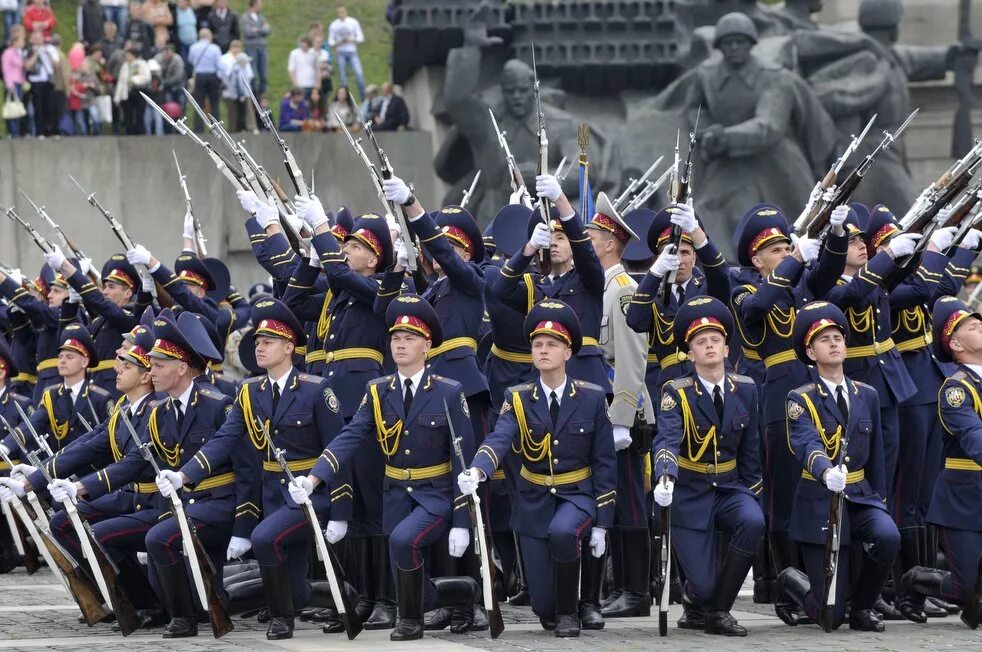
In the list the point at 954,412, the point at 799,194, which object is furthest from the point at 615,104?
the point at 954,412

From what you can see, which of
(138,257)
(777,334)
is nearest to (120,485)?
(138,257)

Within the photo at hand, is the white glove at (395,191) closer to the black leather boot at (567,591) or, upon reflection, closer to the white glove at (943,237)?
the black leather boot at (567,591)

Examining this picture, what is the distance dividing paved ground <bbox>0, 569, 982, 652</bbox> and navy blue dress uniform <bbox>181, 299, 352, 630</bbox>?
0.44 metres

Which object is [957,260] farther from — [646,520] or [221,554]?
[221,554]

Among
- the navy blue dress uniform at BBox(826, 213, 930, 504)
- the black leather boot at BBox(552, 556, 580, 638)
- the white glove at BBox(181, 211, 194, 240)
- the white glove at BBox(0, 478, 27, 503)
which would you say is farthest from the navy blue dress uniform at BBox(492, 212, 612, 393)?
the white glove at BBox(181, 211, 194, 240)

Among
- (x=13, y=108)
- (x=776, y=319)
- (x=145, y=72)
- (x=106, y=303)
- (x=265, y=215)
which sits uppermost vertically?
(x=145, y=72)

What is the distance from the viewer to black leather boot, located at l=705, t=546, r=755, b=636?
1123 cm

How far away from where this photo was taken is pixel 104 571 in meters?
12.0

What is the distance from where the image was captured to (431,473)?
1140 centimetres

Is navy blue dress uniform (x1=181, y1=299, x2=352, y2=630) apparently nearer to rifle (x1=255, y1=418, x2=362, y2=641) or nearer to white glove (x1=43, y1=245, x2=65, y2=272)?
rifle (x1=255, y1=418, x2=362, y2=641)

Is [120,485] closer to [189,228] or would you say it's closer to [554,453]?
[554,453]

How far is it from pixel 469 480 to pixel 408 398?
0.83 m

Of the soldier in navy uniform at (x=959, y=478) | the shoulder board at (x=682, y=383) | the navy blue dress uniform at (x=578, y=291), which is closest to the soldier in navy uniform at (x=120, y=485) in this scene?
the navy blue dress uniform at (x=578, y=291)

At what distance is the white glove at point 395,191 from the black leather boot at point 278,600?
7.00 feet
